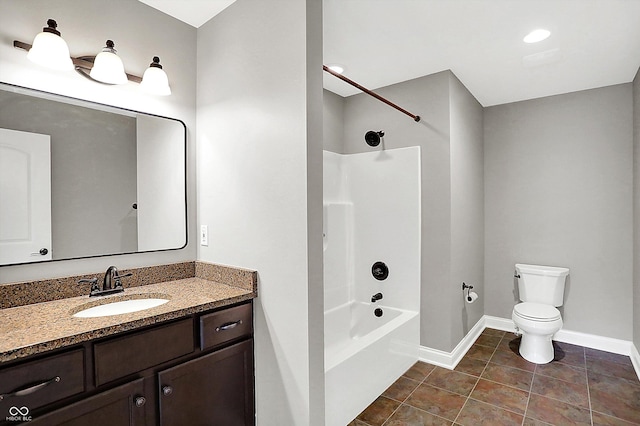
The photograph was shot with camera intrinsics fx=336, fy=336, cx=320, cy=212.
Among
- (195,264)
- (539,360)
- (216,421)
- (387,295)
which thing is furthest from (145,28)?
(539,360)

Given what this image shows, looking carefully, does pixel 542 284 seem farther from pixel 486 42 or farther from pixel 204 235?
pixel 204 235

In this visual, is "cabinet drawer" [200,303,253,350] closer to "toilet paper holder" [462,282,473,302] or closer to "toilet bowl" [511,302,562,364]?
"toilet paper holder" [462,282,473,302]

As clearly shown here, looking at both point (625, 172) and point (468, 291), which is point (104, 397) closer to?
point (468, 291)

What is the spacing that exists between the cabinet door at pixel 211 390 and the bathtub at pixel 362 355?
1.50ft

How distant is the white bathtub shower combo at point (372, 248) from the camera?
3.08m

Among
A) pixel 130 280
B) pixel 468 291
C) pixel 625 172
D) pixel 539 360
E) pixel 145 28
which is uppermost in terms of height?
pixel 145 28

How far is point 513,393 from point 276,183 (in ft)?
7.71

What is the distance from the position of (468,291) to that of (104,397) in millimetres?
2970

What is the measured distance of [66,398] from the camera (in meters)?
1.18

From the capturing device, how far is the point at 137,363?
53.4 inches

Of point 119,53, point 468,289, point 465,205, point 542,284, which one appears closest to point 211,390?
point 119,53

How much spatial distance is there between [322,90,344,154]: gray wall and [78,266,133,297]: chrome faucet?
2.12 meters

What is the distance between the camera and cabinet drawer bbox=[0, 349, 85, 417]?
106 cm

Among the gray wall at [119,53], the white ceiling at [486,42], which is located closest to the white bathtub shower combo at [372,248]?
the white ceiling at [486,42]
